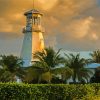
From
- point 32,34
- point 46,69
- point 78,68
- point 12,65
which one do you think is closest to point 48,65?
point 46,69

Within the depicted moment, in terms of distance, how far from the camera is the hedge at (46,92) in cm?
3291

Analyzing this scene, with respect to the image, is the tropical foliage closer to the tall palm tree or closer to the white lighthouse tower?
the tall palm tree

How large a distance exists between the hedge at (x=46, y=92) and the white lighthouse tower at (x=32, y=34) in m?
42.1

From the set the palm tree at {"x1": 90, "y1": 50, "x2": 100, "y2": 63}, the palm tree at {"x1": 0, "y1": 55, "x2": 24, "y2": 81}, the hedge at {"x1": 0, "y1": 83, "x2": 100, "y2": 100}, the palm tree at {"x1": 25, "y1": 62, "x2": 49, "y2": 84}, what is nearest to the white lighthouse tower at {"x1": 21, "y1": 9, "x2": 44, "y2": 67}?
the palm tree at {"x1": 90, "y1": 50, "x2": 100, "y2": 63}

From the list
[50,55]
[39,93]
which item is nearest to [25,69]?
[50,55]

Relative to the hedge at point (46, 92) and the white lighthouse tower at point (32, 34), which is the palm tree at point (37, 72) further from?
the white lighthouse tower at point (32, 34)

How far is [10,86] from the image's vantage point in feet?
108

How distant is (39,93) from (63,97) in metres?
3.31

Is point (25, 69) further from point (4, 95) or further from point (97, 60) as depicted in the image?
point (4, 95)

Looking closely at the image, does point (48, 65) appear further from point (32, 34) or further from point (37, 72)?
point (32, 34)

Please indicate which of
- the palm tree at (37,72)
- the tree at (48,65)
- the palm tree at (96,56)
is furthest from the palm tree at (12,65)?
the palm tree at (96,56)

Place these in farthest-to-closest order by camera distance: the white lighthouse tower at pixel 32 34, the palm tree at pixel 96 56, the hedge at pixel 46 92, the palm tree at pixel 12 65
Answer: the white lighthouse tower at pixel 32 34 < the palm tree at pixel 96 56 < the palm tree at pixel 12 65 < the hedge at pixel 46 92

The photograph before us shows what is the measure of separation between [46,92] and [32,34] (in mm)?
50297

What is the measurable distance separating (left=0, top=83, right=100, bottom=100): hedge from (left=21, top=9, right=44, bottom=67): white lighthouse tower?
42144 mm
